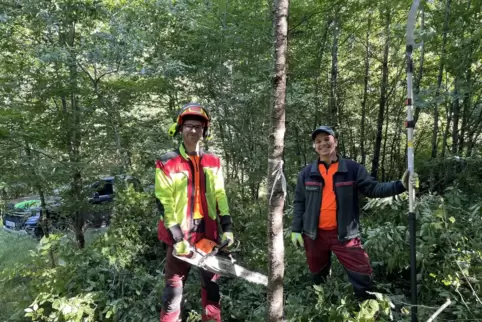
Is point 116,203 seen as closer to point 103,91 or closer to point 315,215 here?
point 103,91

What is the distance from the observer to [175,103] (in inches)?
308

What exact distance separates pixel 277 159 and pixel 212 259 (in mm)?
1299

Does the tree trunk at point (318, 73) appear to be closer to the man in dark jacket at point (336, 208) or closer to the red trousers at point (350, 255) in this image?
the man in dark jacket at point (336, 208)

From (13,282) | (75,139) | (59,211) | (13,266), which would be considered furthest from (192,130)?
(59,211)

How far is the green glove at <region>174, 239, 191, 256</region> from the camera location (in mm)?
2656

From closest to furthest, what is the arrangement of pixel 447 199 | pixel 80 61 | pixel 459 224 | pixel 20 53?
1. pixel 459 224
2. pixel 447 199
3. pixel 80 61
4. pixel 20 53

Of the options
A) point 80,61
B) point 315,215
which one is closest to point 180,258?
point 315,215

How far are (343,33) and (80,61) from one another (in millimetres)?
4871

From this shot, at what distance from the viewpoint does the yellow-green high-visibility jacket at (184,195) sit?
2734 mm

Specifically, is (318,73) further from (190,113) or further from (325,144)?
(190,113)

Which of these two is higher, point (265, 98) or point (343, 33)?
point (343, 33)

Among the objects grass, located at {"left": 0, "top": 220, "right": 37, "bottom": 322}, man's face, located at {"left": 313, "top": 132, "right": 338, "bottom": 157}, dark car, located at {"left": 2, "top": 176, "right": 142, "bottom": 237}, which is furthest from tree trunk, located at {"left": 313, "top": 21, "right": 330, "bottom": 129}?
grass, located at {"left": 0, "top": 220, "right": 37, "bottom": 322}

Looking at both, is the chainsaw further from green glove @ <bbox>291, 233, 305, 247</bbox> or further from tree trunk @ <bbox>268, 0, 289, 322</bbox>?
tree trunk @ <bbox>268, 0, 289, 322</bbox>

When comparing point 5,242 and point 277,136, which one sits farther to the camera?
point 5,242
